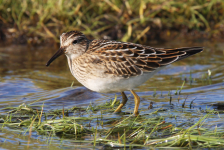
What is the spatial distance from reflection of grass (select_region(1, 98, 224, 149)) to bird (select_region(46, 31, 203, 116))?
1.93 ft

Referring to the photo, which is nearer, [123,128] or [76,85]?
[123,128]

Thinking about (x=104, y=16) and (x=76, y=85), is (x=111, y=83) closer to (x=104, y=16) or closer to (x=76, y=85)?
(x=76, y=85)

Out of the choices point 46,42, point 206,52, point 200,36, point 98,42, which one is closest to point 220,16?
point 200,36

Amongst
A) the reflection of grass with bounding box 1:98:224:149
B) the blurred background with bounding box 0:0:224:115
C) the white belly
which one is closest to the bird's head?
the white belly

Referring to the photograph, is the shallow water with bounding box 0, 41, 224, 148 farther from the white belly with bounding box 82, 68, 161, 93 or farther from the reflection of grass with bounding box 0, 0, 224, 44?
the reflection of grass with bounding box 0, 0, 224, 44

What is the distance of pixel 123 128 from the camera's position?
5.97 meters

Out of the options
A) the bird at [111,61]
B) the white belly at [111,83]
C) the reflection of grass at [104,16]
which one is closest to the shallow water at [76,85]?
the white belly at [111,83]

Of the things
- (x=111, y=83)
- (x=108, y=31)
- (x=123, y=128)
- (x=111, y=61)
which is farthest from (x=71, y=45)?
(x=108, y=31)

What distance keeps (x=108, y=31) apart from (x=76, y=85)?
12.4 feet

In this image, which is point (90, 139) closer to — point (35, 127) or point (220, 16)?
point (35, 127)

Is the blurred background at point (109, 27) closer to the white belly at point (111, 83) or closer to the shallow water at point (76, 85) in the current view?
the shallow water at point (76, 85)

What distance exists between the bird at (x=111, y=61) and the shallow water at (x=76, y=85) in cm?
77

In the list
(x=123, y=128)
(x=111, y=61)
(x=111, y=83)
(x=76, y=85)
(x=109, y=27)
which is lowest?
(x=123, y=128)

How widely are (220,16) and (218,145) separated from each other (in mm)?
9415
